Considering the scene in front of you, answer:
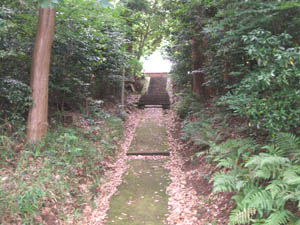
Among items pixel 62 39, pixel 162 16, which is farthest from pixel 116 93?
pixel 62 39

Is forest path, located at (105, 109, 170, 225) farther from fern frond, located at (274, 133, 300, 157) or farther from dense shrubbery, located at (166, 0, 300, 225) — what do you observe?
fern frond, located at (274, 133, 300, 157)

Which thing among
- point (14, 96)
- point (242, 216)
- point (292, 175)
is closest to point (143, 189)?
point (242, 216)

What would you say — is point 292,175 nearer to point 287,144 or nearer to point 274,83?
point 287,144

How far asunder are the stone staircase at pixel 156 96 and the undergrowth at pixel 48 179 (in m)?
8.18

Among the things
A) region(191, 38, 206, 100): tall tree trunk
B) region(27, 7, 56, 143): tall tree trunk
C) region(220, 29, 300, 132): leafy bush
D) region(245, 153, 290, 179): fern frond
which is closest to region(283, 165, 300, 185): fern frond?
region(245, 153, 290, 179): fern frond

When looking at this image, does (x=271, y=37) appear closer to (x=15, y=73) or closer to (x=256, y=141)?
(x=256, y=141)

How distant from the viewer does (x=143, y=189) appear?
579 cm

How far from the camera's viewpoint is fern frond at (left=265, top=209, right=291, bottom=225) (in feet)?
10.00

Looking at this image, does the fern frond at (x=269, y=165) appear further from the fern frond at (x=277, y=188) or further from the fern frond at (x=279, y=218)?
the fern frond at (x=279, y=218)

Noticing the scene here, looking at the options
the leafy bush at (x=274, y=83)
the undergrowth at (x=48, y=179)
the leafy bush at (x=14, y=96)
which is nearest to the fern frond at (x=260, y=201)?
the leafy bush at (x=274, y=83)

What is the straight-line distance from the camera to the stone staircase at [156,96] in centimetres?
1514

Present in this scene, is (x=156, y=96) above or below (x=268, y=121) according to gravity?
above

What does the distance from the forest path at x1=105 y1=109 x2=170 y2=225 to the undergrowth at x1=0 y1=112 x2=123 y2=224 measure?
66 cm

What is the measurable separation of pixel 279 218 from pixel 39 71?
5387 millimetres
